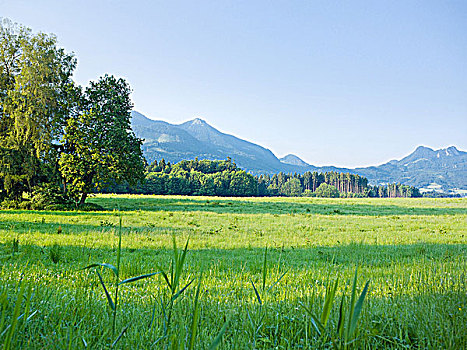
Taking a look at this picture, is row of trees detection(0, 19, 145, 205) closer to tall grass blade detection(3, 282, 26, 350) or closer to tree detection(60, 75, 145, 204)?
tree detection(60, 75, 145, 204)

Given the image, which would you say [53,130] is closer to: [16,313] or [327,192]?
[16,313]

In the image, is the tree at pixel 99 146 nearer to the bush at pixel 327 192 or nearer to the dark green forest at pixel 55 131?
the dark green forest at pixel 55 131

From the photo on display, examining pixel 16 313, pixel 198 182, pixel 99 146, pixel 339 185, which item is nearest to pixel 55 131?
pixel 99 146

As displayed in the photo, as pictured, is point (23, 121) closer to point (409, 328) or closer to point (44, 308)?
point (44, 308)

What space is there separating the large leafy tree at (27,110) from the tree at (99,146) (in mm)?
1668

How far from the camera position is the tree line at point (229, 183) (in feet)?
338

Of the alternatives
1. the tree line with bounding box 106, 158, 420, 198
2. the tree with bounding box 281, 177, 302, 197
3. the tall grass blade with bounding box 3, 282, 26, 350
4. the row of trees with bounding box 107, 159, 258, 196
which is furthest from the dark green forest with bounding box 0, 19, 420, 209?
the tree with bounding box 281, 177, 302, 197

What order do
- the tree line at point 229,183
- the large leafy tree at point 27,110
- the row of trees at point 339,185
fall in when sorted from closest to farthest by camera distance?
1. the large leafy tree at point 27,110
2. the tree line at point 229,183
3. the row of trees at point 339,185

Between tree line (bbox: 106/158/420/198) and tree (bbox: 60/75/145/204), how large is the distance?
14.2 metres

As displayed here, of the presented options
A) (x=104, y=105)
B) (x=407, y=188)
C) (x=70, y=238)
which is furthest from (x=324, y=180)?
(x=70, y=238)

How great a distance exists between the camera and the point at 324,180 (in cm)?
19175

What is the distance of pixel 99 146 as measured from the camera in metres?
28.8

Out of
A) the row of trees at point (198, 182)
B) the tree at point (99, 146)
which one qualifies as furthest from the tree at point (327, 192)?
the tree at point (99, 146)

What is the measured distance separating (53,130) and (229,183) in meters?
94.7
